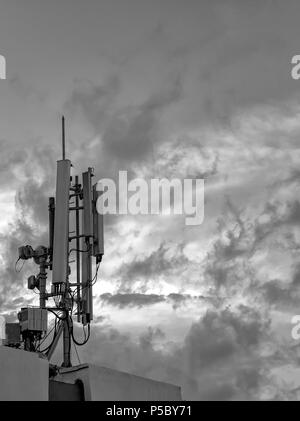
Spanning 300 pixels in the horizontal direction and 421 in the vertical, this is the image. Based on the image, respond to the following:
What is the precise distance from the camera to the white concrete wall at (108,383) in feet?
109

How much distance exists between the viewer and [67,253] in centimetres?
3716

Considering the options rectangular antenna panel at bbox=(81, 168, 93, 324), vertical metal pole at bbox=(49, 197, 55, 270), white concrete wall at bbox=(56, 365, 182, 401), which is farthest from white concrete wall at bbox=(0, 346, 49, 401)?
vertical metal pole at bbox=(49, 197, 55, 270)

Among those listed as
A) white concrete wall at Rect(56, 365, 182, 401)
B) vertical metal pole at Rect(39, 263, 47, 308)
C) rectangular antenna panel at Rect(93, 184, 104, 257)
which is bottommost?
white concrete wall at Rect(56, 365, 182, 401)

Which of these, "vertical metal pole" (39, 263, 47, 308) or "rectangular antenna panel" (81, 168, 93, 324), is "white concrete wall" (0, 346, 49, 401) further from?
"rectangular antenna panel" (81, 168, 93, 324)

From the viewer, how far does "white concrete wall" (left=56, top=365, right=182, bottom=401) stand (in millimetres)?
33156

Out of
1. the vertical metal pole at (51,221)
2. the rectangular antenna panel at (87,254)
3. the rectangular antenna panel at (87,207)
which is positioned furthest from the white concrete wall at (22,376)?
the rectangular antenna panel at (87,207)

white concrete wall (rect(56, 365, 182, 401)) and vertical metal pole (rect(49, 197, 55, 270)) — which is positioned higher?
vertical metal pole (rect(49, 197, 55, 270))

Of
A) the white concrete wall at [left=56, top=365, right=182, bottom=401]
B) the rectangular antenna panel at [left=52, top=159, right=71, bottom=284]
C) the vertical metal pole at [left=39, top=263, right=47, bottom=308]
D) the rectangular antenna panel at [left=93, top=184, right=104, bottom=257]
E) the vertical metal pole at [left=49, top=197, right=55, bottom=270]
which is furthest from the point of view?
the rectangular antenna panel at [left=93, top=184, right=104, bottom=257]

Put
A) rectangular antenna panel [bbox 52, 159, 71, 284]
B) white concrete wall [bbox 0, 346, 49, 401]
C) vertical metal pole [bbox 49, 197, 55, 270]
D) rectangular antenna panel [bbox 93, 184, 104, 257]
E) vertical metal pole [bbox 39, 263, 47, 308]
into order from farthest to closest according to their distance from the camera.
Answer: rectangular antenna panel [bbox 93, 184, 104, 257] < vertical metal pole [bbox 49, 197, 55, 270] < vertical metal pole [bbox 39, 263, 47, 308] < rectangular antenna panel [bbox 52, 159, 71, 284] < white concrete wall [bbox 0, 346, 49, 401]

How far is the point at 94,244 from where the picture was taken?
126ft

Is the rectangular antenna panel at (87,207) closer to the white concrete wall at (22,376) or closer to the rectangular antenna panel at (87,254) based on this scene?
the rectangular antenna panel at (87,254)

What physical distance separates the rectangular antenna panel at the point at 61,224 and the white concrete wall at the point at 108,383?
4.68m
